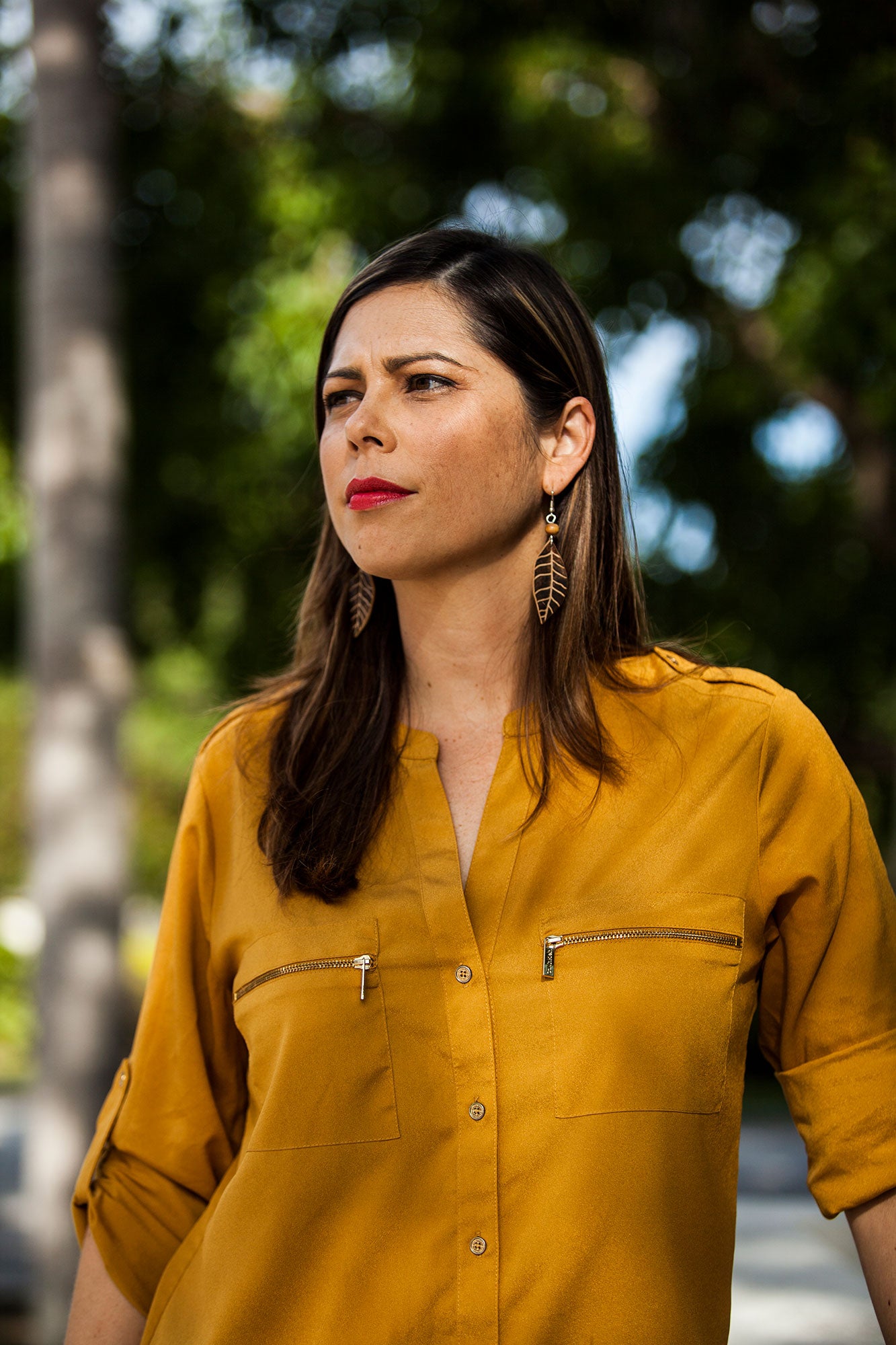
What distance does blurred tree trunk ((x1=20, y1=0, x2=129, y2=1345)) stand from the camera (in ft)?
13.6

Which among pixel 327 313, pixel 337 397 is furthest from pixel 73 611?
pixel 337 397

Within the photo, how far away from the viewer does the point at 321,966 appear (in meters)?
1.64

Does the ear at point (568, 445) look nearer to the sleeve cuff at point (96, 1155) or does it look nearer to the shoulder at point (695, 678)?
the shoulder at point (695, 678)

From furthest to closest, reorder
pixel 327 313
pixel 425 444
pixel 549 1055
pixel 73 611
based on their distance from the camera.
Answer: pixel 327 313 < pixel 73 611 < pixel 425 444 < pixel 549 1055

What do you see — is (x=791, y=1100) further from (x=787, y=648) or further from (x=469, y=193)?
(x=469, y=193)

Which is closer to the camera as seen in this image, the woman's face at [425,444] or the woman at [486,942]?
the woman at [486,942]

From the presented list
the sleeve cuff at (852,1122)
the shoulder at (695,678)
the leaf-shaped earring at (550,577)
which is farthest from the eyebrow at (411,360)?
the sleeve cuff at (852,1122)

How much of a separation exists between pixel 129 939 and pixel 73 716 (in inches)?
483

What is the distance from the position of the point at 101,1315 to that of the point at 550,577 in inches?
45.2

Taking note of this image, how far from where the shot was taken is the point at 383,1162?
1.58 m

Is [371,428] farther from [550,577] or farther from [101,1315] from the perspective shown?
[101,1315]

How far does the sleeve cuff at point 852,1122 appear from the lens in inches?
60.7

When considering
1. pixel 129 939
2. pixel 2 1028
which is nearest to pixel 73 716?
pixel 2 1028

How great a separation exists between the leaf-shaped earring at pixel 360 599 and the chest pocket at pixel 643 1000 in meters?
0.60
